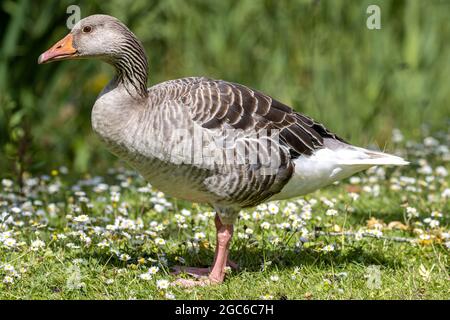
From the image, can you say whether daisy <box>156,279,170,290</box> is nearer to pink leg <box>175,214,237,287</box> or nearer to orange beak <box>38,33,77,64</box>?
pink leg <box>175,214,237,287</box>

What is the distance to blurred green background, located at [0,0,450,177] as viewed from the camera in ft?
27.5

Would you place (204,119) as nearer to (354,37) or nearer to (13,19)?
(13,19)

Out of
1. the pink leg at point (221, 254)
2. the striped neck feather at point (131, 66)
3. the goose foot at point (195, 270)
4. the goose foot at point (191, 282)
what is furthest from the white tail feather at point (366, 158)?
the striped neck feather at point (131, 66)

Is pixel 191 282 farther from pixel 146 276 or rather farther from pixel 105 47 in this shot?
pixel 105 47

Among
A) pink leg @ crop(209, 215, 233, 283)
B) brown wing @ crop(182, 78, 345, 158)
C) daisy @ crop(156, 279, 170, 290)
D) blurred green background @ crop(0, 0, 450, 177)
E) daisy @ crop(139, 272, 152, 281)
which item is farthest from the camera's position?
blurred green background @ crop(0, 0, 450, 177)

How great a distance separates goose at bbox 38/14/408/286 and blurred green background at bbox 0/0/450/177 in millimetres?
3046

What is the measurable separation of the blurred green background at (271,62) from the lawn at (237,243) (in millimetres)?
1449

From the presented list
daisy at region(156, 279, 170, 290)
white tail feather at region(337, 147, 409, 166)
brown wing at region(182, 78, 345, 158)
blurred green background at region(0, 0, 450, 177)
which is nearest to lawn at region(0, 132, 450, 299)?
daisy at region(156, 279, 170, 290)

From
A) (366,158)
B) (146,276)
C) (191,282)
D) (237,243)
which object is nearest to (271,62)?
(237,243)

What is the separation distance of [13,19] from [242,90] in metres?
3.64

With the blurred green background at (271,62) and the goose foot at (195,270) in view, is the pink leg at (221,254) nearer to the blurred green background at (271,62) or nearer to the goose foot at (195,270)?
the goose foot at (195,270)

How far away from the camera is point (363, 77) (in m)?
9.16

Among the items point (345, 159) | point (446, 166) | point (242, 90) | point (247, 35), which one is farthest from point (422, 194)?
point (247, 35)

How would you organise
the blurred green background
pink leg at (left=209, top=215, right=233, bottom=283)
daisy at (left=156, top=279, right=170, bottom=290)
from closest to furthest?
daisy at (left=156, top=279, right=170, bottom=290)
pink leg at (left=209, top=215, right=233, bottom=283)
the blurred green background
